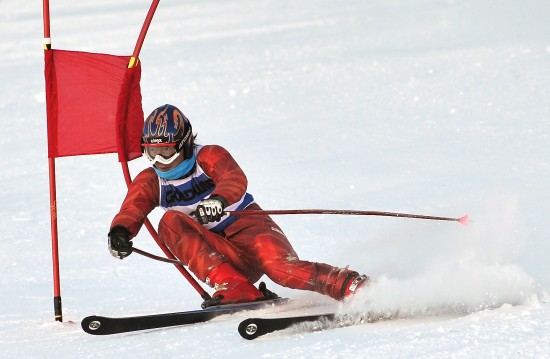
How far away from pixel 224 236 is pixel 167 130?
0.62 m

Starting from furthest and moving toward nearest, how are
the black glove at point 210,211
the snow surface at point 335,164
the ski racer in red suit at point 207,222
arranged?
the ski racer in red suit at point 207,222, the black glove at point 210,211, the snow surface at point 335,164

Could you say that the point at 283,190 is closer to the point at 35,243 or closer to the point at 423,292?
the point at 35,243

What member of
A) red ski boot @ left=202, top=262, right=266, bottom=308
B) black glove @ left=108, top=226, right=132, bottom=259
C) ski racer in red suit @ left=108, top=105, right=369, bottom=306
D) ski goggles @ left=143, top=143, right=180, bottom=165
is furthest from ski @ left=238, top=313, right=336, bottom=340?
ski goggles @ left=143, top=143, right=180, bottom=165

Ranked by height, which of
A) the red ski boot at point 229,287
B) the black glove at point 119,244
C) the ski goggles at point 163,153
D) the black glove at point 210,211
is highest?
the ski goggles at point 163,153

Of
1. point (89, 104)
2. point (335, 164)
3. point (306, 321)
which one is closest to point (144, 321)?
point (306, 321)

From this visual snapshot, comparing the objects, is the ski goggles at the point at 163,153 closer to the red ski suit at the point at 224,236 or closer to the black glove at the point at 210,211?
the red ski suit at the point at 224,236

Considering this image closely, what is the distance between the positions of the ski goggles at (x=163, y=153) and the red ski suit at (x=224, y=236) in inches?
7.4

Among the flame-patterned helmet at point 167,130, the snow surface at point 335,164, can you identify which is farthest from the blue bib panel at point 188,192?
the snow surface at point 335,164

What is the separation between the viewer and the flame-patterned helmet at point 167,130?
5.18 metres

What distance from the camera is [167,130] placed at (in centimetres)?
518

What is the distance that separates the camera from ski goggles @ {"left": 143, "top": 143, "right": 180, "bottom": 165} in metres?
5.20

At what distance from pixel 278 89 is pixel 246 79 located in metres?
0.77

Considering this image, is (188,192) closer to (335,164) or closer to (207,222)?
(207,222)

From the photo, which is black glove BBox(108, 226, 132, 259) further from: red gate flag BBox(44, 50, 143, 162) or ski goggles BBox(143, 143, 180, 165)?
red gate flag BBox(44, 50, 143, 162)
